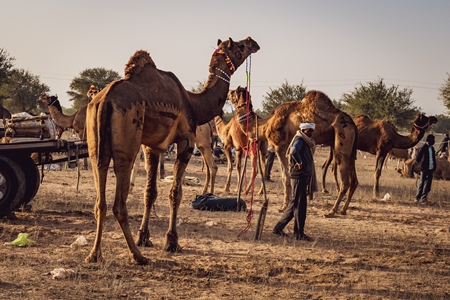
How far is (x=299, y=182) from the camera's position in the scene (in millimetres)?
10453

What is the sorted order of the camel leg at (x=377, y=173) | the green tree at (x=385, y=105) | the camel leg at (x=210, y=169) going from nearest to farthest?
the camel leg at (x=210, y=169)
the camel leg at (x=377, y=173)
the green tree at (x=385, y=105)

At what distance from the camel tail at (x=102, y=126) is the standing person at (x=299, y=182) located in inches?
166

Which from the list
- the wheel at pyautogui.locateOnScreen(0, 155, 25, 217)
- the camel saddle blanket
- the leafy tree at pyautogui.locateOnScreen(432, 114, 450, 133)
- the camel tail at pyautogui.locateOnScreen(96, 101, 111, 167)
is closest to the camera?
the camel tail at pyautogui.locateOnScreen(96, 101, 111, 167)

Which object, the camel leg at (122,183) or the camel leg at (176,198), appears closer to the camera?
the camel leg at (122,183)

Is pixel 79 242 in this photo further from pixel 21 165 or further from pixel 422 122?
pixel 422 122

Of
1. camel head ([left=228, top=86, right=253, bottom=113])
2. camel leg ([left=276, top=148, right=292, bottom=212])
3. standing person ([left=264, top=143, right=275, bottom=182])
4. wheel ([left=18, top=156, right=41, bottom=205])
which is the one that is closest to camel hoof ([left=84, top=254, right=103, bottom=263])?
wheel ([left=18, top=156, right=41, bottom=205])

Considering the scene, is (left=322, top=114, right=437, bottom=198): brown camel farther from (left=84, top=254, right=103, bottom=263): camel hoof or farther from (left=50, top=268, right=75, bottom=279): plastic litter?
(left=50, top=268, right=75, bottom=279): plastic litter

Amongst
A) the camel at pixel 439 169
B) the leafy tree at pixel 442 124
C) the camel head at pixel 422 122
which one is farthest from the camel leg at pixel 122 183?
the leafy tree at pixel 442 124

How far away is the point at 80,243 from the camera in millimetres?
8609

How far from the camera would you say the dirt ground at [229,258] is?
6637mm

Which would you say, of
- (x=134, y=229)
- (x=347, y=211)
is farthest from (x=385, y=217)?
(x=134, y=229)

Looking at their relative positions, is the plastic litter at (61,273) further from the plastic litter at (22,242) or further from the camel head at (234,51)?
the camel head at (234,51)

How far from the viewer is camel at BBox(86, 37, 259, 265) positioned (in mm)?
7285

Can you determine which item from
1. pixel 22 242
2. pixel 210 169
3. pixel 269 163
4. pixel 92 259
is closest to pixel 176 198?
pixel 92 259
